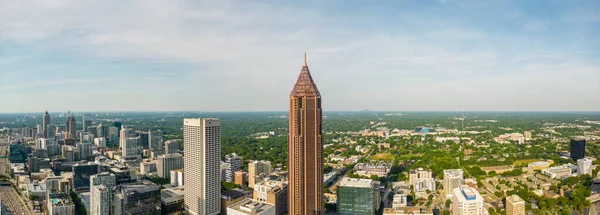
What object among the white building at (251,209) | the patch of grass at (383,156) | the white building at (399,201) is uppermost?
the white building at (251,209)

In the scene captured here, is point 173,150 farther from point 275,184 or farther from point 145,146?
point 275,184

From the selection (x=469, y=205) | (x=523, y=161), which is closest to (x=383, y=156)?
(x=523, y=161)

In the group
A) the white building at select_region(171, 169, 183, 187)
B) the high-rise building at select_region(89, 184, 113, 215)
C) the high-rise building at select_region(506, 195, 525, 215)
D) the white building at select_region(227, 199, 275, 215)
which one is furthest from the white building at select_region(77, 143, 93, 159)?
the high-rise building at select_region(506, 195, 525, 215)

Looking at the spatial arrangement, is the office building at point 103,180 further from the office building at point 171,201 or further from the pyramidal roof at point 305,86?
the pyramidal roof at point 305,86

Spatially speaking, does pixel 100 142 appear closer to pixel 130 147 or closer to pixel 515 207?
pixel 130 147

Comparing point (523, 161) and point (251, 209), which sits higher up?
point (251, 209)

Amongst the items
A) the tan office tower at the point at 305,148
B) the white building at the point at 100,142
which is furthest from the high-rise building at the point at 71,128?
the tan office tower at the point at 305,148

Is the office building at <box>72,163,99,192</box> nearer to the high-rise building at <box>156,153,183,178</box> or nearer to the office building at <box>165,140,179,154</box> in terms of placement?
the high-rise building at <box>156,153,183,178</box>
